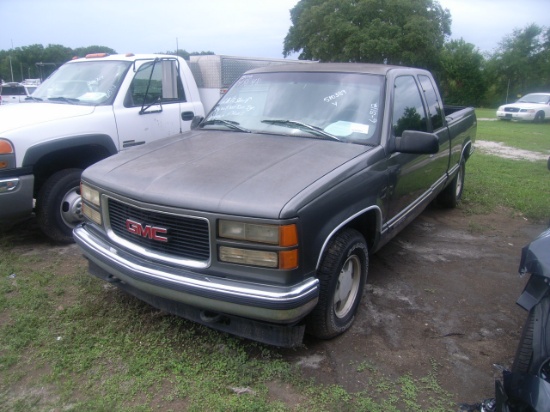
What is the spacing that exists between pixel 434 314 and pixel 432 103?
2.42 meters

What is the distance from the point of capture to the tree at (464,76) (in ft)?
135

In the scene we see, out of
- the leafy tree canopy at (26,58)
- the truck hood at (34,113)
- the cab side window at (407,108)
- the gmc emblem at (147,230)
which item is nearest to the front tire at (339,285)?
the gmc emblem at (147,230)

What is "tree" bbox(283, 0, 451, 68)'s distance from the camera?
36656 millimetres

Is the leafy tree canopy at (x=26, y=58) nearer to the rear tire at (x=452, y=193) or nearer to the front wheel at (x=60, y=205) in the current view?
the front wheel at (x=60, y=205)

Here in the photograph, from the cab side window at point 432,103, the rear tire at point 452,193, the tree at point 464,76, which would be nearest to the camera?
the cab side window at point 432,103

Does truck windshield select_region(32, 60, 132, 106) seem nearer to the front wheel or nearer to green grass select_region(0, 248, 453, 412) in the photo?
the front wheel

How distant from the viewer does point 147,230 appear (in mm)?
2857

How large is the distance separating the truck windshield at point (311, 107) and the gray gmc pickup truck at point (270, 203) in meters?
0.01

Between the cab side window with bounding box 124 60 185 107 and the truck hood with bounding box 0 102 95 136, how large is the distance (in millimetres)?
576

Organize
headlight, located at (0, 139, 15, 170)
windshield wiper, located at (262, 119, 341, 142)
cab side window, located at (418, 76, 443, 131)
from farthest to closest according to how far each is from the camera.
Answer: cab side window, located at (418, 76, 443, 131) → headlight, located at (0, 139, 15, 170) → windshield wiper, located at (262, 119, 341, 142)

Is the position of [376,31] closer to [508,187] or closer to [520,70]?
[520,70]

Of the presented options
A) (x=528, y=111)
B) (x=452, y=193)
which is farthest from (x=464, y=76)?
(x=452, y=193)

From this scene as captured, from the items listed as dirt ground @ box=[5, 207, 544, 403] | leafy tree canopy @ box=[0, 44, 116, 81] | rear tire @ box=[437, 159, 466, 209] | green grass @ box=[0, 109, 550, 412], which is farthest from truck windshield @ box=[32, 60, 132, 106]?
leafy tree canopy @ box=[0, 44, 116, 81]

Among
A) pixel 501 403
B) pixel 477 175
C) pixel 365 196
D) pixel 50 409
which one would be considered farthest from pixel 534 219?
pixel 50 409
